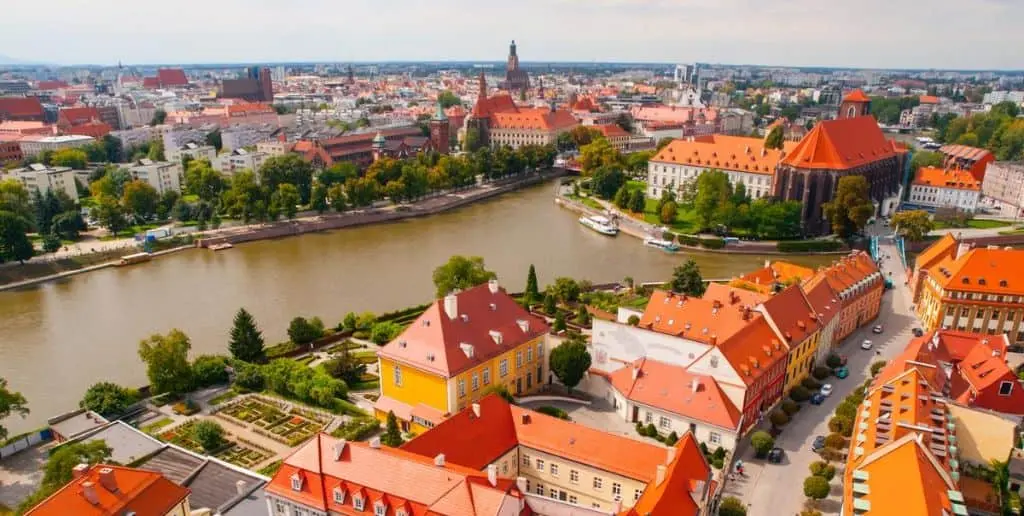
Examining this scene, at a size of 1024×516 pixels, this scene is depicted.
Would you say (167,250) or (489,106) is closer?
(167,250)

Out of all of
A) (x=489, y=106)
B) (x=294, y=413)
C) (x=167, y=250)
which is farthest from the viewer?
(x=489, y=106)

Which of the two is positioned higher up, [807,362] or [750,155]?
[750,155]

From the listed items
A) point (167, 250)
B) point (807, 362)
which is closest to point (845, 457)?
point (807, 362)

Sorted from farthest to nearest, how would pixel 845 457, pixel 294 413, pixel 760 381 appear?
pixel 294 413 → pixel 760 381 → pixel 845 457

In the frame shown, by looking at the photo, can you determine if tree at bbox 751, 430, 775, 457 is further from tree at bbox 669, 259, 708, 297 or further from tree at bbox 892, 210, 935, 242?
tree at bbox 892, 210, 935, 242

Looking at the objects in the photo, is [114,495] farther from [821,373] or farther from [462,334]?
[821,373]

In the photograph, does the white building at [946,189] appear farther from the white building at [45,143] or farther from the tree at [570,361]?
the white building at [45,143]

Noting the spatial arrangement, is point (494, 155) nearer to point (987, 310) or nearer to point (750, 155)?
point (750, 155)
